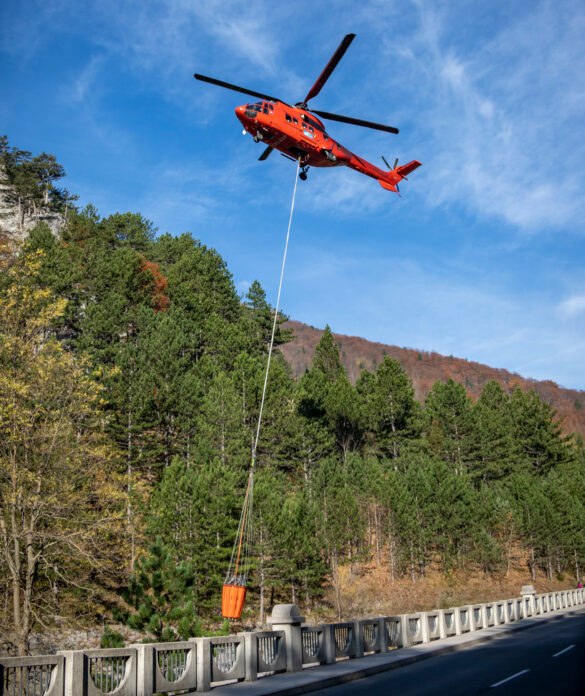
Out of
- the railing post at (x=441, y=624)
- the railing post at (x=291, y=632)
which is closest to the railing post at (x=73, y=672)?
the railing post at (x=291, y=632)

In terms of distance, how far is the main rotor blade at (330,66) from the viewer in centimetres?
1838

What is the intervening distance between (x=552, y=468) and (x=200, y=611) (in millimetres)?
53637

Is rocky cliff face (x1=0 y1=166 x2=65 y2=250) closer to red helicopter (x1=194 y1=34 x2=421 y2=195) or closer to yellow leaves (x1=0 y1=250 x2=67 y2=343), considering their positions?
yellow leaves (x1=0 y1=250 x2=67 y2=343)

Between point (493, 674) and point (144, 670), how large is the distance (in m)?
7.74

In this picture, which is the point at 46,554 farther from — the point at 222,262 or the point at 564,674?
the point at 222,262

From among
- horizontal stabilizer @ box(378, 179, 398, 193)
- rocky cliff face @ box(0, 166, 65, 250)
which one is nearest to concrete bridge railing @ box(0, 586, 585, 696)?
horizontal stabilizer @ box(378, 179, 398, 193)

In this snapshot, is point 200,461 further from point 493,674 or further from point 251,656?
point 493,674

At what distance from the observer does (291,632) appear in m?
14.2

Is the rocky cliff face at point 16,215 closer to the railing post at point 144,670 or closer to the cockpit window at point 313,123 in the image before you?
the cockpit window at point 313,123

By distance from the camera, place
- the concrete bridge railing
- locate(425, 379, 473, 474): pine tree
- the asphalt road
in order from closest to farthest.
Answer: the concrete bridge railing
the asphalt road
locate(425, 379, 473, 474): pine tree

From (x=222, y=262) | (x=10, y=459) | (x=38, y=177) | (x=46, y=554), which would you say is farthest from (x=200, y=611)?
(x=38, y=177)

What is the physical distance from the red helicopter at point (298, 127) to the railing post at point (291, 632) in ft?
49.3

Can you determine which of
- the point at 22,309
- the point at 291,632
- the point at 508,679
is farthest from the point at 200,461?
the point at 508,679

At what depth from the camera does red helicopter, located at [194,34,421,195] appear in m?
20.5
